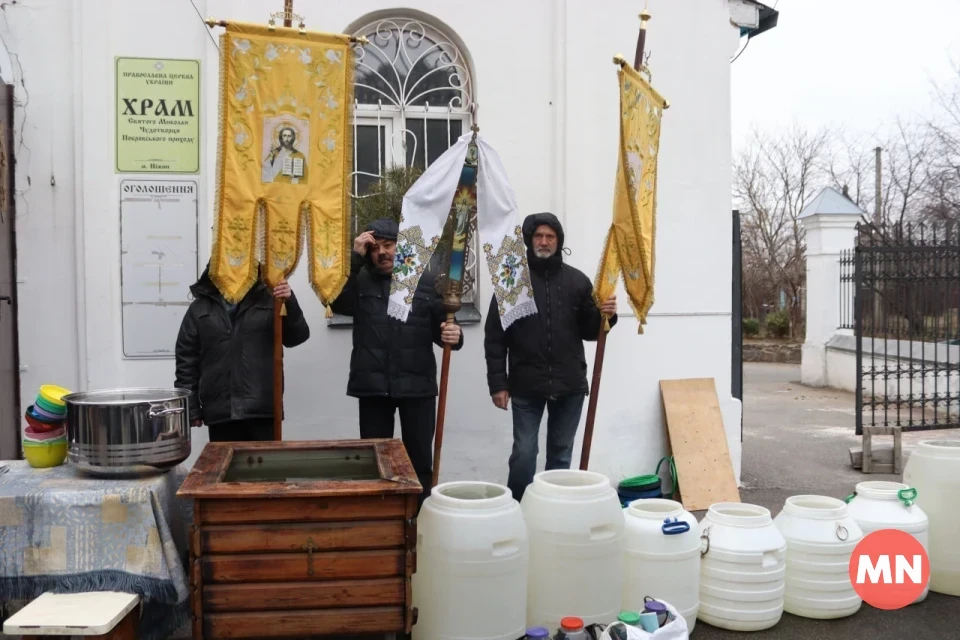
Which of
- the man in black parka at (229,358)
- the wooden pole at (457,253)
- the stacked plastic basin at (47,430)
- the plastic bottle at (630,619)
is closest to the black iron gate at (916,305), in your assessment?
the wooden pole at (457,253)

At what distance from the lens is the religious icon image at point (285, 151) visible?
12.6 ft

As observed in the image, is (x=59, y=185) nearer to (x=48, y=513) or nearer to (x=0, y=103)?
(x=0, y=103)

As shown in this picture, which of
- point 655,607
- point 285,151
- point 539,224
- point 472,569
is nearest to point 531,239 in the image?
point 539,224

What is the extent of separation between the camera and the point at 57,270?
4898 millimetres

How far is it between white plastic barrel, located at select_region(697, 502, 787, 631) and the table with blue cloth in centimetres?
213

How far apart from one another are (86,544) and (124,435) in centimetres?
39

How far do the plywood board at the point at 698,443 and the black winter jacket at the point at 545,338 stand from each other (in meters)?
1.39

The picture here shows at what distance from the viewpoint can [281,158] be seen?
3.84 metres

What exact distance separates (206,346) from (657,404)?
121 inches

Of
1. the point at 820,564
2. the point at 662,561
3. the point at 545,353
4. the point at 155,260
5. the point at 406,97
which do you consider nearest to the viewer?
the point at 662,561

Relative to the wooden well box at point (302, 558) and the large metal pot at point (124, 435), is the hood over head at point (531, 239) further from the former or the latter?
the large metal pot at point (124, 435)

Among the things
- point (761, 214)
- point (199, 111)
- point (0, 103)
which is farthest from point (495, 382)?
point (761, 214)

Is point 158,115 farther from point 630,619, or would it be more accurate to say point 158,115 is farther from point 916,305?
point 916,305

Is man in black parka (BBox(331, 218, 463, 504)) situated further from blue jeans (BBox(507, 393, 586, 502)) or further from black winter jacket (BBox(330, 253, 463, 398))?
blue jeans (BBox(507, 393, 586, 502))
